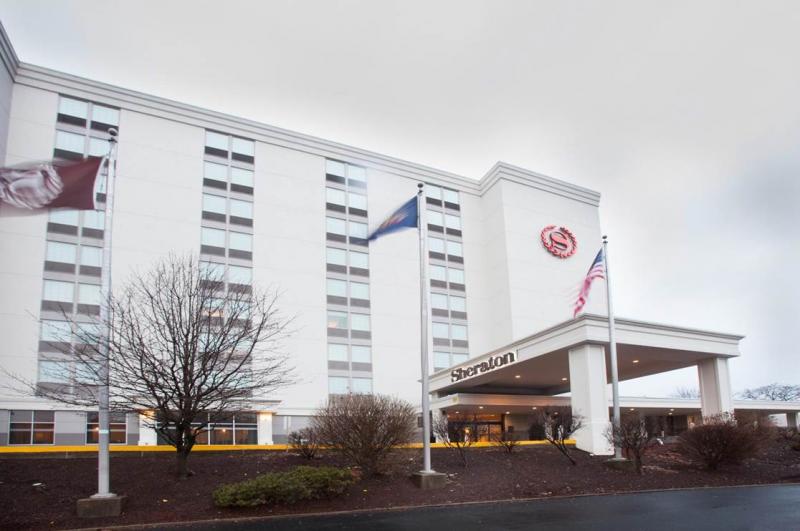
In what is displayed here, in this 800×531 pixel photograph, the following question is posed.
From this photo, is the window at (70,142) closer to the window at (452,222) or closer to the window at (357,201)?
the window at (357,201)

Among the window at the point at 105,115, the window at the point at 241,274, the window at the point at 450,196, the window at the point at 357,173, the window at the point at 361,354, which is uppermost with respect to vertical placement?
the window at the point at 105,115

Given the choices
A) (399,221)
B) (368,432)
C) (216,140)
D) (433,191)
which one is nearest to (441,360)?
(433,191)

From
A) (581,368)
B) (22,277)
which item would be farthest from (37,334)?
(581,368)

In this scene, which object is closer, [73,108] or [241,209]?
[73,108]

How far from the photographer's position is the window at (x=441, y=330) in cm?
5150

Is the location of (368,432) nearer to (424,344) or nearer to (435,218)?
(424,344)

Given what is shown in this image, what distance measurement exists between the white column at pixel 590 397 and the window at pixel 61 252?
31449mm

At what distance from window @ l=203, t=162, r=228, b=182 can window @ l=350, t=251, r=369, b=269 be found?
1130cm

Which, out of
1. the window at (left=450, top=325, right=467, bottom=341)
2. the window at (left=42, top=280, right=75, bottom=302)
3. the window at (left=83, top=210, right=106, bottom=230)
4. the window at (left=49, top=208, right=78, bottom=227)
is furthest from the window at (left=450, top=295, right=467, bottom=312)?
the window at (left=49, top=208, right=78, bottom=227)

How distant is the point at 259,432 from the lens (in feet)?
138

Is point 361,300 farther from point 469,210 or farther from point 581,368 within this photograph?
point 581,368

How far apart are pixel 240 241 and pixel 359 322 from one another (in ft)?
A: 35.5

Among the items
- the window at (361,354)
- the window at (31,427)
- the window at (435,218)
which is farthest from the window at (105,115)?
the window at (435,218)

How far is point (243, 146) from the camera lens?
4853 centimetres
